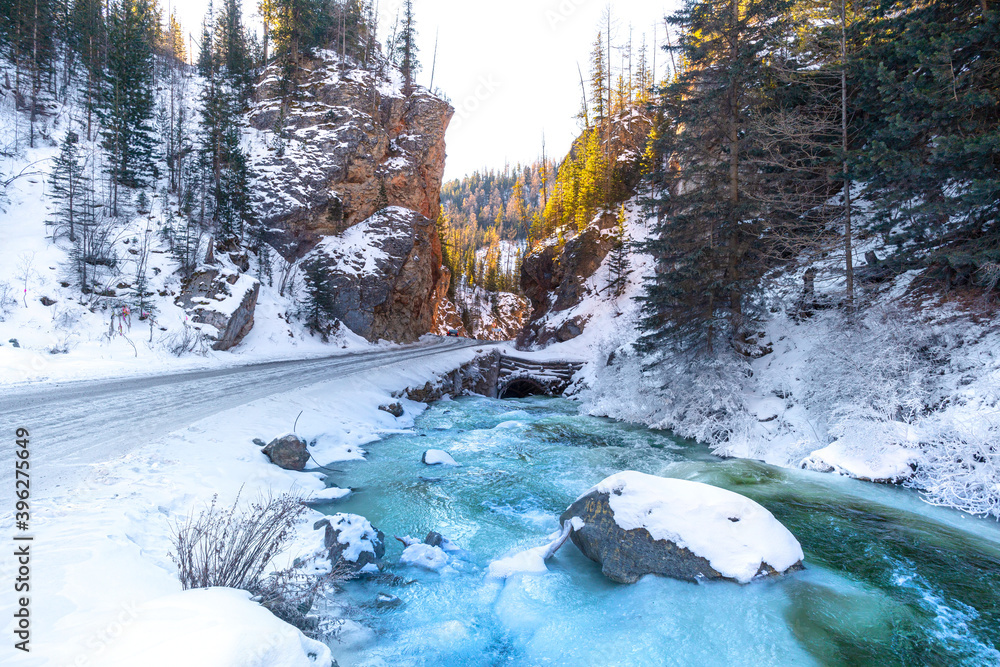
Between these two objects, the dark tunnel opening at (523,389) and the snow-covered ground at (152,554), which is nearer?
the snow-covered ground at (152,554)

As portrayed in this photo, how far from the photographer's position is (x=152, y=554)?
4238 millimetres

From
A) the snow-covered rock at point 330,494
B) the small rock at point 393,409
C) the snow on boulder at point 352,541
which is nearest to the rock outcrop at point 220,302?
the small rock at point 393,409

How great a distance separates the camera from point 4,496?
14.8 feet

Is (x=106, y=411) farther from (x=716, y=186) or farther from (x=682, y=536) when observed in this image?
(x=716, y=186)

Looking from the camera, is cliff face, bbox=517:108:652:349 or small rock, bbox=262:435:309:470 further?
cliff face, bbox=517:108:652:349

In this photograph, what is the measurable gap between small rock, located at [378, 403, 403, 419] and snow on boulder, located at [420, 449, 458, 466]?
4.72 meters

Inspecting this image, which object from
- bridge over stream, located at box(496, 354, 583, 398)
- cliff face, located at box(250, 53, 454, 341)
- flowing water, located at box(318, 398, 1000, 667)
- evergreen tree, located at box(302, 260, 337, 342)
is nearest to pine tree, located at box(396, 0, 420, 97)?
cliff face, located at box(250, 53, 454, 341)

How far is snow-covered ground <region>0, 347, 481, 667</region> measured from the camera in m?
2.40

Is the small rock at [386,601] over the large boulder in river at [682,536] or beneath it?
beneath

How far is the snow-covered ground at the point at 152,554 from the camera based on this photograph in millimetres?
2400

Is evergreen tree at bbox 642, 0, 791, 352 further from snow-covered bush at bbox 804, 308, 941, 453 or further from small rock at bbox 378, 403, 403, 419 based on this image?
small rock at bbox 378, 403, 403, 419

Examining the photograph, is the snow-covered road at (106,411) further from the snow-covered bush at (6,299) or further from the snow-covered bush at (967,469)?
the snow-covered bush at (967,469)

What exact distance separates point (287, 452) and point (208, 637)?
6.27 metres

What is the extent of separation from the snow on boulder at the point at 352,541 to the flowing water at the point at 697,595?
11.8 inches
